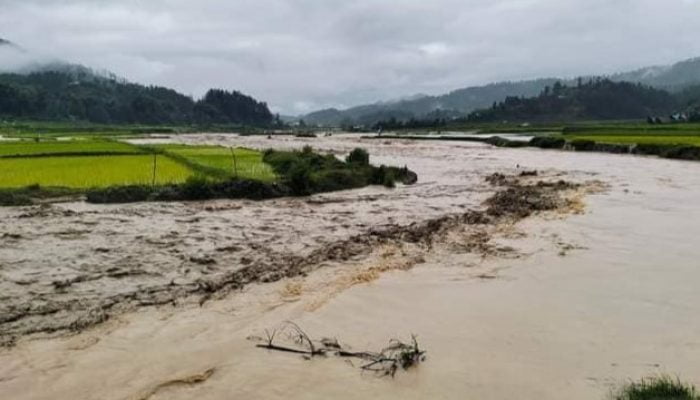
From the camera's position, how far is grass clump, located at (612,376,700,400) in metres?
4.48

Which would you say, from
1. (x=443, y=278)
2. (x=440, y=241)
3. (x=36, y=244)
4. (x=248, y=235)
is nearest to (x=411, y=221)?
(x=440, y=241)

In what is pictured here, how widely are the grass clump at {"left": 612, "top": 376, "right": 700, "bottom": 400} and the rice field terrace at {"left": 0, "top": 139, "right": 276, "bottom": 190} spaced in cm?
1390

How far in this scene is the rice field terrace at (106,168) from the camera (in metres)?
17.3

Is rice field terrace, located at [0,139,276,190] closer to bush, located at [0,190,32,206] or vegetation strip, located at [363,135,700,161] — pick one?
bush, located at [0,190,32,206]

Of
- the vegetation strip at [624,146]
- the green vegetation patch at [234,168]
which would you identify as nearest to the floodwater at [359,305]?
the green vegetation patch at [234,168]

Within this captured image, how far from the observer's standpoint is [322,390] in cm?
508

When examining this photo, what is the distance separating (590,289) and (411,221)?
18.0ft

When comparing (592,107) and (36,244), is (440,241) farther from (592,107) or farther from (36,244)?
(592,107)

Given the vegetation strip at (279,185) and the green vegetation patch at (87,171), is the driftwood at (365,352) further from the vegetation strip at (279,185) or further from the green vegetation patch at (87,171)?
the green vegetation patch at (87,171)

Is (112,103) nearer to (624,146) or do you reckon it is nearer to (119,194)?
(624,146)

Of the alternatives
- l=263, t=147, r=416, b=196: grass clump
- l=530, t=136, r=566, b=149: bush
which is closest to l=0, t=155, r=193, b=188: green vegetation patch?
l=263, t=147, r=416, b=196: grass clump

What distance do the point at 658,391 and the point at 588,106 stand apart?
11807 centimetres

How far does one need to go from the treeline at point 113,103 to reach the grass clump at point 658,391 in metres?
104

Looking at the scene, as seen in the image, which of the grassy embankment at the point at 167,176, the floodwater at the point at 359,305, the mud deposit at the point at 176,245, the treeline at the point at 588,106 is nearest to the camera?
the floodwater at the point at 359,305
